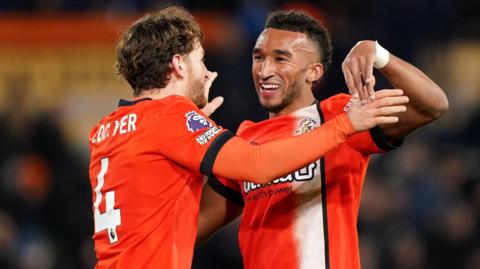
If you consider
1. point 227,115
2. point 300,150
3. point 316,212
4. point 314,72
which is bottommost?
point 227,115

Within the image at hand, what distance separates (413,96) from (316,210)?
0.72 m

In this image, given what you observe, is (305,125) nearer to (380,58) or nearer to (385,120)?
(380,58)

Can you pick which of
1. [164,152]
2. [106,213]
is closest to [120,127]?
[164,152]

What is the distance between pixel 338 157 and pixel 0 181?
224 inches

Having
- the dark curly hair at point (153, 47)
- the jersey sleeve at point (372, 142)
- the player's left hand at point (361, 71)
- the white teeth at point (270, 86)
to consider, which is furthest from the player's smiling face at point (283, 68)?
the player's left hand at point (361, 71)

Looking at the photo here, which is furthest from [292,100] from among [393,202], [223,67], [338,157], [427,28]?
[427,28]

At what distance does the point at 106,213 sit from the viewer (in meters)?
4.71

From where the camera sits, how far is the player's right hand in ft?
14.8

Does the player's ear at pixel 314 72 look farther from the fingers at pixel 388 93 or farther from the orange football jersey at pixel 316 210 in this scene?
the fingers at pixel 388 93

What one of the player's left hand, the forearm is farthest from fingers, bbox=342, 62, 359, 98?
the forearm

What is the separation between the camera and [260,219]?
205 inches

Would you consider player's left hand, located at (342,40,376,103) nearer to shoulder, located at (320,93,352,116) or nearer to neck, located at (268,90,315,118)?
shoulder, located at (320,93,352,116)

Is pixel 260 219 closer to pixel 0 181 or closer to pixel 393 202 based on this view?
pixel 393 202

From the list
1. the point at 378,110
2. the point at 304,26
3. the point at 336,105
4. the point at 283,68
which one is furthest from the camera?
the point at 304,26
